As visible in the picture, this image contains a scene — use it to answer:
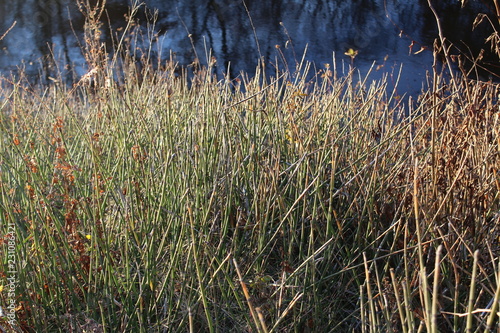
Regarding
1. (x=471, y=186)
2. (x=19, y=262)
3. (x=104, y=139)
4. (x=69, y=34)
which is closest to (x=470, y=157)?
(x=471, y=186)

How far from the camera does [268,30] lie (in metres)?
9.33

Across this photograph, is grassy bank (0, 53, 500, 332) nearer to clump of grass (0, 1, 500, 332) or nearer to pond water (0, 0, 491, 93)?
clump of grass (0, 1, 500, 332)

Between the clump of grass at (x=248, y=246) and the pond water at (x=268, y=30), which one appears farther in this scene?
the pond water at (x=268, y=30)

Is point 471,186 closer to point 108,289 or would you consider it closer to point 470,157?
point 470,157

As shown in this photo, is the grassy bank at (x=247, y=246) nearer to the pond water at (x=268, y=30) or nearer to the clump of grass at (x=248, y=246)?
the clump of grass at (x=248, y=246)

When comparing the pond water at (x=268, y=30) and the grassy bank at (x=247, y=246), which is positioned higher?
the grassy bank at (x=247, y=246)

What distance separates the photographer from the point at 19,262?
4.00ft

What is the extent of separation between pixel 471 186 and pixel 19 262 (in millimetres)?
1233

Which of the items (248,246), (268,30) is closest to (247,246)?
(248,246)

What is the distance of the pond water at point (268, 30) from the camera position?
28.0 ft

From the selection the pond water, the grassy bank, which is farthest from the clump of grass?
the pond water

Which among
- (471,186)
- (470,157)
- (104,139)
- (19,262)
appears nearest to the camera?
(19,262)

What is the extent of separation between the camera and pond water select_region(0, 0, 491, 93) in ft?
28.0

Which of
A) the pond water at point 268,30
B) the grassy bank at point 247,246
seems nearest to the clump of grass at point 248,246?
the grassy bank at point 247,246
